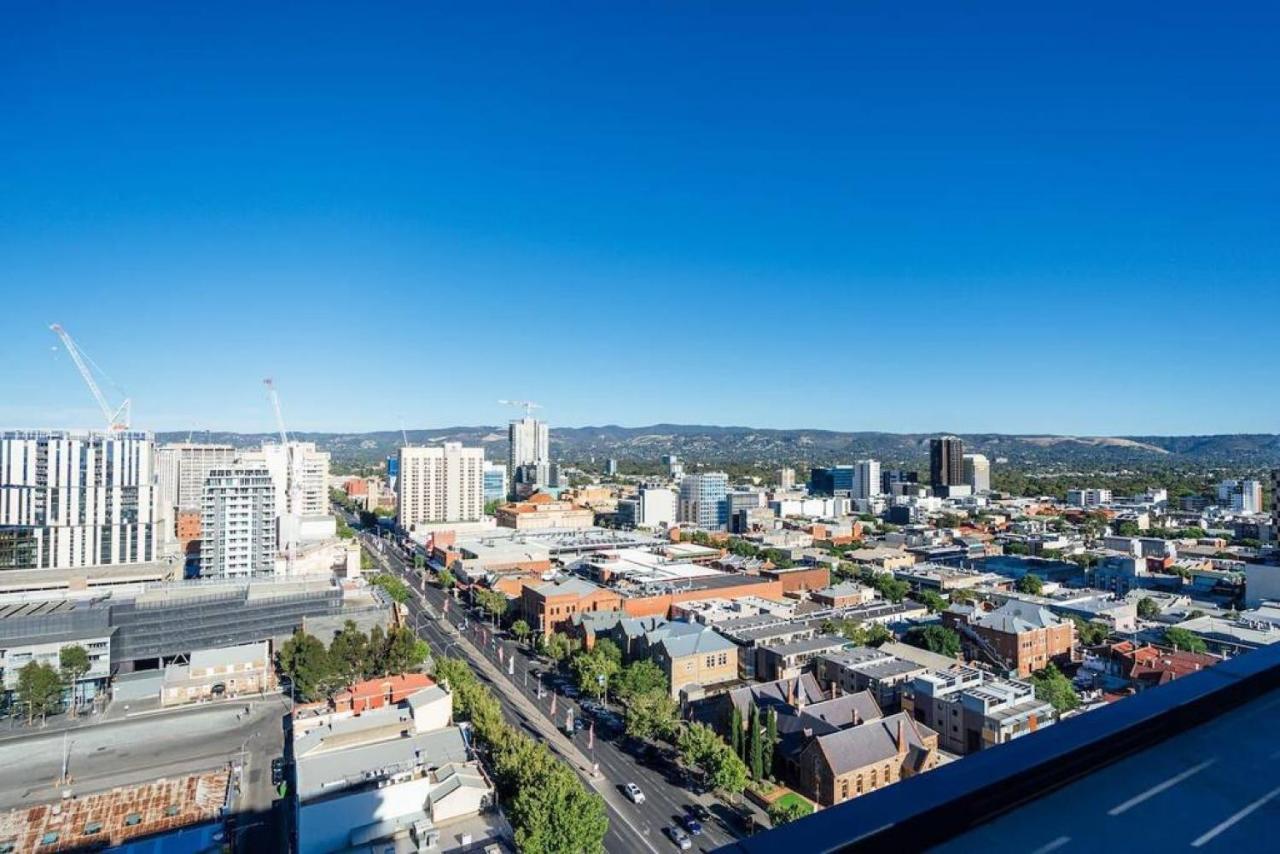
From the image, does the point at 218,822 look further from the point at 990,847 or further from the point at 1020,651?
the point at 1020,651

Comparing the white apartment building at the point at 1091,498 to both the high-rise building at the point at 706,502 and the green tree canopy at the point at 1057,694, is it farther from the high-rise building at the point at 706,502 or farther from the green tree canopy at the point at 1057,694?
the green tree canopy at the point at 1057,694

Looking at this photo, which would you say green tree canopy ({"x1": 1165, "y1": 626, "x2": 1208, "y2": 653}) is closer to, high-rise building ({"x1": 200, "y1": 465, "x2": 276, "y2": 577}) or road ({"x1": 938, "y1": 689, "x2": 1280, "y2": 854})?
road ({"x1": 938, "y1": 689, "x2": 1280, "y2": 854})

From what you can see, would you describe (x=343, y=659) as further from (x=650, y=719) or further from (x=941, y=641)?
(x=941, y=641)

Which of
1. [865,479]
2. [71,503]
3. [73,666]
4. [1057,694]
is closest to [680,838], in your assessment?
[1057,694]

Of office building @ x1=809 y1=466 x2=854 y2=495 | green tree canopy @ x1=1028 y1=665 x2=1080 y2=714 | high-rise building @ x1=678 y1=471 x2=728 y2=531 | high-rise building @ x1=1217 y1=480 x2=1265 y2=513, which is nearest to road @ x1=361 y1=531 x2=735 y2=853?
green tree canopy @ x1=1028 y1=665 x2=1080 y2=714

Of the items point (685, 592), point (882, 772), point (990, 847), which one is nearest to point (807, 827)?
point (990, 847)
